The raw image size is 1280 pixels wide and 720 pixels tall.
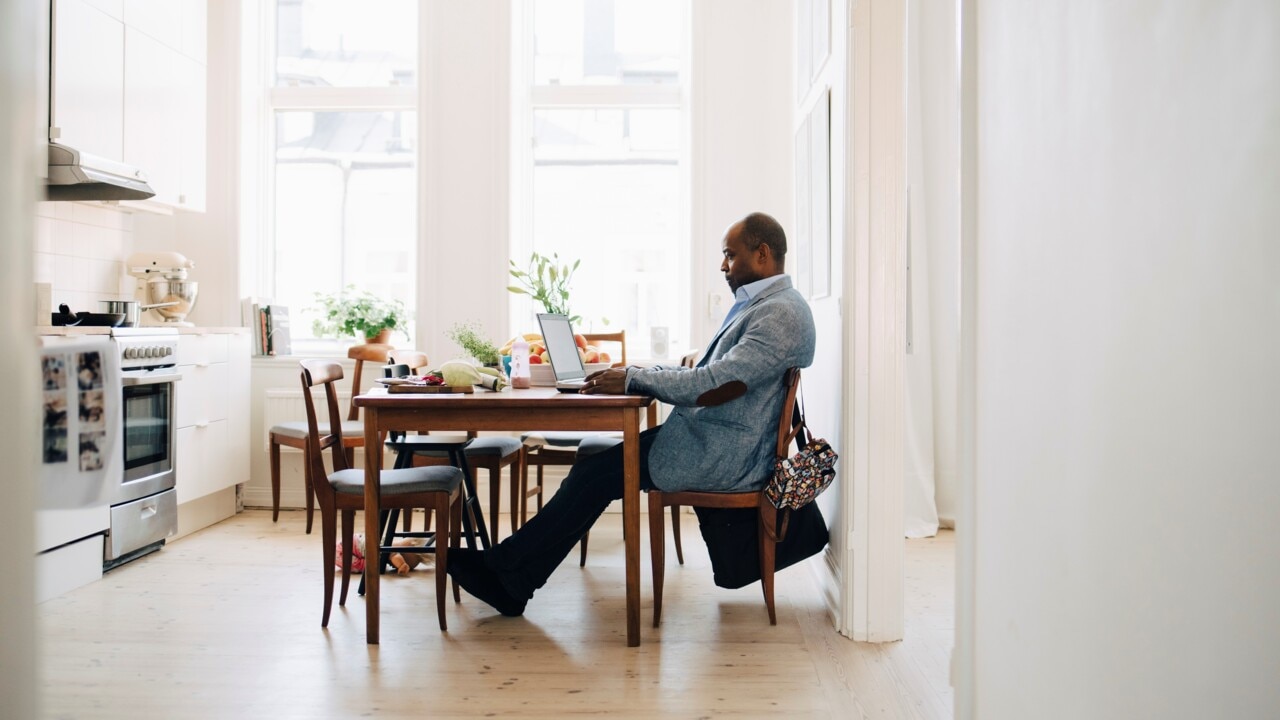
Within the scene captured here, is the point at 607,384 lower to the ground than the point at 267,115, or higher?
lower

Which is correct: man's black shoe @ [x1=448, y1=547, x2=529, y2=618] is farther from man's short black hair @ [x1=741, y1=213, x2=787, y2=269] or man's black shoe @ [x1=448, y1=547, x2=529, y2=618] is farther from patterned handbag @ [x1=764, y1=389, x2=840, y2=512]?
man's short black hair @ [x1=741, y1=213, x2=787, y2=269]

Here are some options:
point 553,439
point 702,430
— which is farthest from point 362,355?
point 702,430

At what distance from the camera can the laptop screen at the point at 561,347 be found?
310 centimetres

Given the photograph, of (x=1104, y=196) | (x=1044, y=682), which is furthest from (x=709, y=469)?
(x=1104, y=196)

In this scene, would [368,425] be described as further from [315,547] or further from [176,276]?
[176,276]

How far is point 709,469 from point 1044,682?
1.69 m

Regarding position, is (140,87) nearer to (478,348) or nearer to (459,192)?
(459,192)

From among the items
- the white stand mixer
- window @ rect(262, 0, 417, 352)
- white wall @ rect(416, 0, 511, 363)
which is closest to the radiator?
window @ rect(262, 0, 417, 352)

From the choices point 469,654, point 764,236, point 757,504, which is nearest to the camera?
point 469,654

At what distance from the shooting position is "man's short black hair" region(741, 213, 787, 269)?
2900mm

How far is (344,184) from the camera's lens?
5.15 metres

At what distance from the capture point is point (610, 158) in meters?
5.12

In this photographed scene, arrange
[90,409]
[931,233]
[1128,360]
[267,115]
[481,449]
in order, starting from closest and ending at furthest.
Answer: [90,409] → [1128,360] → [481,449] → [931,233] → [267,115]

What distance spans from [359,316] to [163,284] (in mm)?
971
